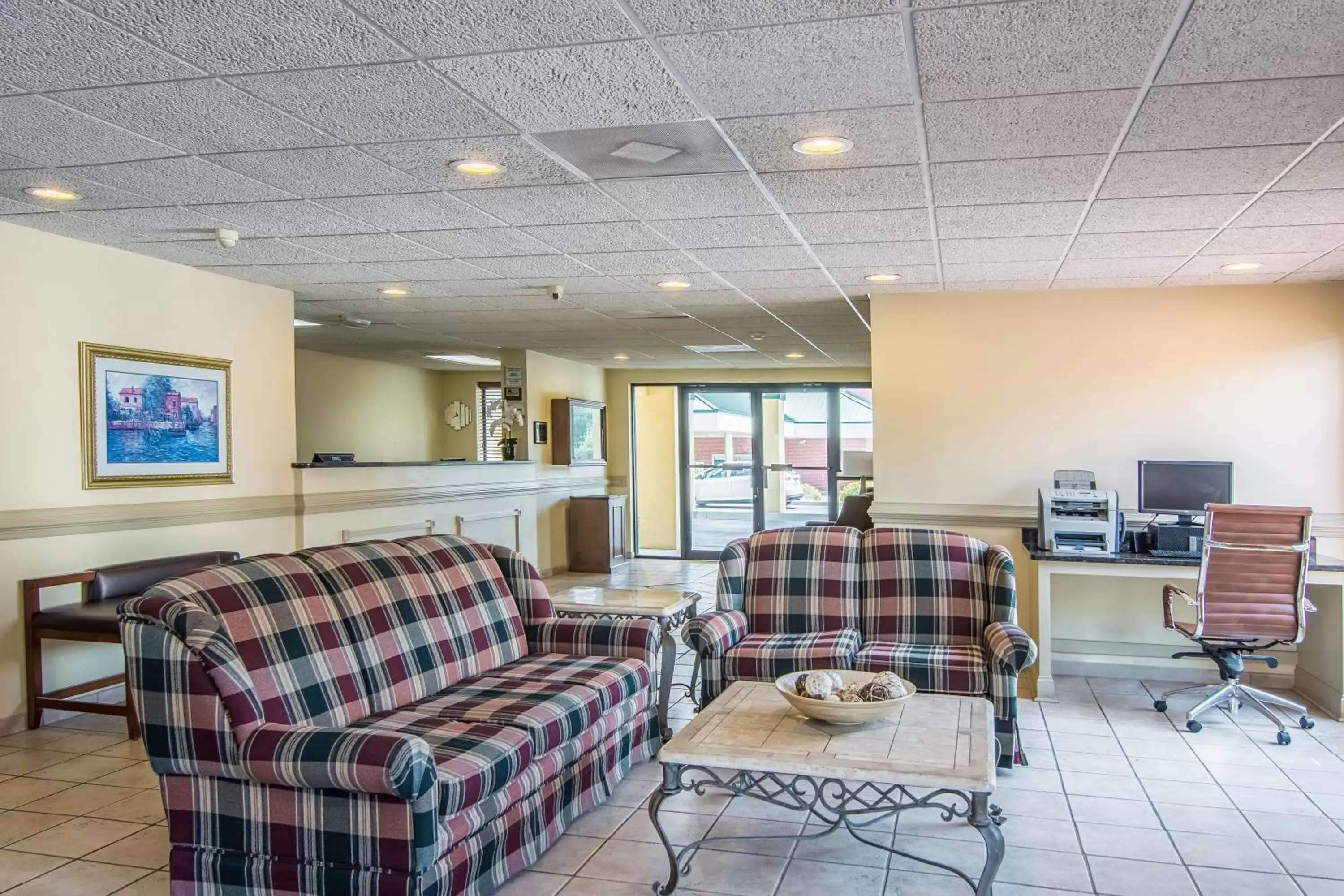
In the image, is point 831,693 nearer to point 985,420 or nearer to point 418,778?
point 418,778

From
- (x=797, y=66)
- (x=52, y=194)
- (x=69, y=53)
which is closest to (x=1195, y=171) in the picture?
(x=797, y=66)

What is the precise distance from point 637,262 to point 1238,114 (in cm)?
293

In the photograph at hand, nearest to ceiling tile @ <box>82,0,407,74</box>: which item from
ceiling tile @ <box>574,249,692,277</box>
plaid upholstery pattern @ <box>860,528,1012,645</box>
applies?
ceiling tile @ <box>574,249,692,277</box>

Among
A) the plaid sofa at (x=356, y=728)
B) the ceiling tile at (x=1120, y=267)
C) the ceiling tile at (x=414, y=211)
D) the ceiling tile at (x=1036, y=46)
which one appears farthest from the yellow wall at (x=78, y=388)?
the ceiling tile at (x=1120, y=267)

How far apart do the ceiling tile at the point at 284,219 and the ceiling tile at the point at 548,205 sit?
2.13ft

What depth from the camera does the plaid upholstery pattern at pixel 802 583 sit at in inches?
180

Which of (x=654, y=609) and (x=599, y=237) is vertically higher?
(x=599, y=237)

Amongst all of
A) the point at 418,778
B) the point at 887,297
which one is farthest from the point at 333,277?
the point at 418,778

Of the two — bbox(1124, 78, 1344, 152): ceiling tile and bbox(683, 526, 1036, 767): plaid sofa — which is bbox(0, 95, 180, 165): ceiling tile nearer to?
bbox(683, 526, 1036, 767): plaid sofa

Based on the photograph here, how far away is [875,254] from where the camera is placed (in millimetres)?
4930

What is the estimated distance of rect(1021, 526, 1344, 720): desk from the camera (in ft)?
16.1

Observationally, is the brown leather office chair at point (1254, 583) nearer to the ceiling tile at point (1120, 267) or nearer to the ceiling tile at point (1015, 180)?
the ceiling tile at point (1120, 267)

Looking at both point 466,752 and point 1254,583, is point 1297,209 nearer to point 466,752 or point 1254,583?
point 1254,583

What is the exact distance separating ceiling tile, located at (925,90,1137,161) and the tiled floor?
7.14 feet
